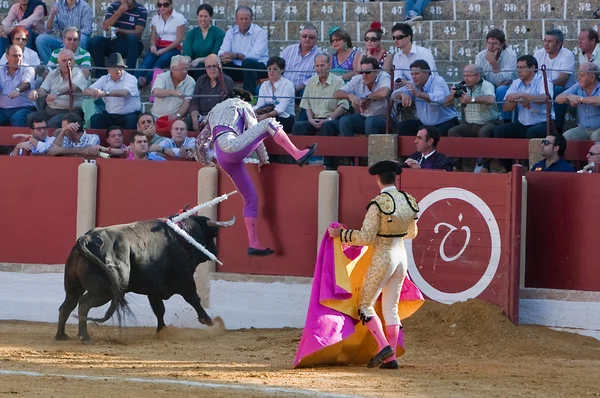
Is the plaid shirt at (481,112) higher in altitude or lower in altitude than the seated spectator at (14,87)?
lower

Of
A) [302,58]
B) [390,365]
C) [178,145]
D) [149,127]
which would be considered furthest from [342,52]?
[390,365]

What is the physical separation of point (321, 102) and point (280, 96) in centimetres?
38

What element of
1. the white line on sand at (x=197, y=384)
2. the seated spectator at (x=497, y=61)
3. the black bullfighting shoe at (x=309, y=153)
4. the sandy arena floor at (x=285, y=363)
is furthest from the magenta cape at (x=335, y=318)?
the seated spectator at (x=497, y=61)

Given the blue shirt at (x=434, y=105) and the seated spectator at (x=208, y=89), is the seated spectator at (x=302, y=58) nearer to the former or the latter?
the seated spectator at (x=208, y=89)

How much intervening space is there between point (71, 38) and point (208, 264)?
137 inches

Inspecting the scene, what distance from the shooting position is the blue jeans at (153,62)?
41.2 ft

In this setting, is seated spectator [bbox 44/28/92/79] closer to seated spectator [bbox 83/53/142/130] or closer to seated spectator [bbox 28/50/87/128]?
seated spectator [bbox 28/50/87/128]

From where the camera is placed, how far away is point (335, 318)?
7574 millimetres

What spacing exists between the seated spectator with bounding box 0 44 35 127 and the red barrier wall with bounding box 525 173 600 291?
5270 mm

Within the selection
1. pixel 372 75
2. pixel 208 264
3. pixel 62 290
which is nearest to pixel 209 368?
pixel 208 264

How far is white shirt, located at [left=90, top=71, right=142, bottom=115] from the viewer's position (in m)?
11.6

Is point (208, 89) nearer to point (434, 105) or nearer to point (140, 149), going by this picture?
point (140, 149)

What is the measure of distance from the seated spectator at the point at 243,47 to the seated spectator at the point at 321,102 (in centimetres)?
120

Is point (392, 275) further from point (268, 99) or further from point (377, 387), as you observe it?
point (268, 99)
